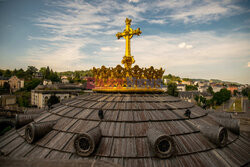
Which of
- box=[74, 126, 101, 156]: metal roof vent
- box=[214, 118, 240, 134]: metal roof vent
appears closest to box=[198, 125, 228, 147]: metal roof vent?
box=[214, 118, 240, 134]: metal roof vent

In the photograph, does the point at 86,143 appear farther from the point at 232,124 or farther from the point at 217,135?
the point at 232,124

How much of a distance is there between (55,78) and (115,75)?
16297cm

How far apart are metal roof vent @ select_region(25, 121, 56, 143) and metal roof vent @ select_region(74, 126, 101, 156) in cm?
328

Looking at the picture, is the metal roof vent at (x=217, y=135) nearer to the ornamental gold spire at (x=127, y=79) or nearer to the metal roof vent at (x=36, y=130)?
the ornamental gold spire at (x=127, y=79)

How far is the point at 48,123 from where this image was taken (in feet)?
32.9

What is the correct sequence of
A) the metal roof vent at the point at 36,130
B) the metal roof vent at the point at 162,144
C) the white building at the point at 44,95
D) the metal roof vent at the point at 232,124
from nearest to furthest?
the metal roof vent at the point at 162,144 < the metal roof vent at the point at 36,130 < the metal roof vent at the point at 232,124 < the white building at the point at 44,95

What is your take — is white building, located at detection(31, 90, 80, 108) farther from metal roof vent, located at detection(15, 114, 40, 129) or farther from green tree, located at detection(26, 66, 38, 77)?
green tree, located at detection(26, 66, 38, 77)

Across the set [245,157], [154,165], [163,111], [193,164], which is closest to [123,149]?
[154,165]

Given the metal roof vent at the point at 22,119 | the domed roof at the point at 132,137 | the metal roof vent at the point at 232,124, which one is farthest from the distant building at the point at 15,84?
the metal roof vent at the point at 232,124

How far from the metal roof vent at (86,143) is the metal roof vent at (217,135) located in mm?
6835

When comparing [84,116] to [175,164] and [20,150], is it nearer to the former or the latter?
[20,150]

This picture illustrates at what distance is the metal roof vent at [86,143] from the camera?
7541 millimetres

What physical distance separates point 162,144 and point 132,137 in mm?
1761

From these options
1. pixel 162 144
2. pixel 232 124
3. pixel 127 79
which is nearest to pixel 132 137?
pixel 162 144
